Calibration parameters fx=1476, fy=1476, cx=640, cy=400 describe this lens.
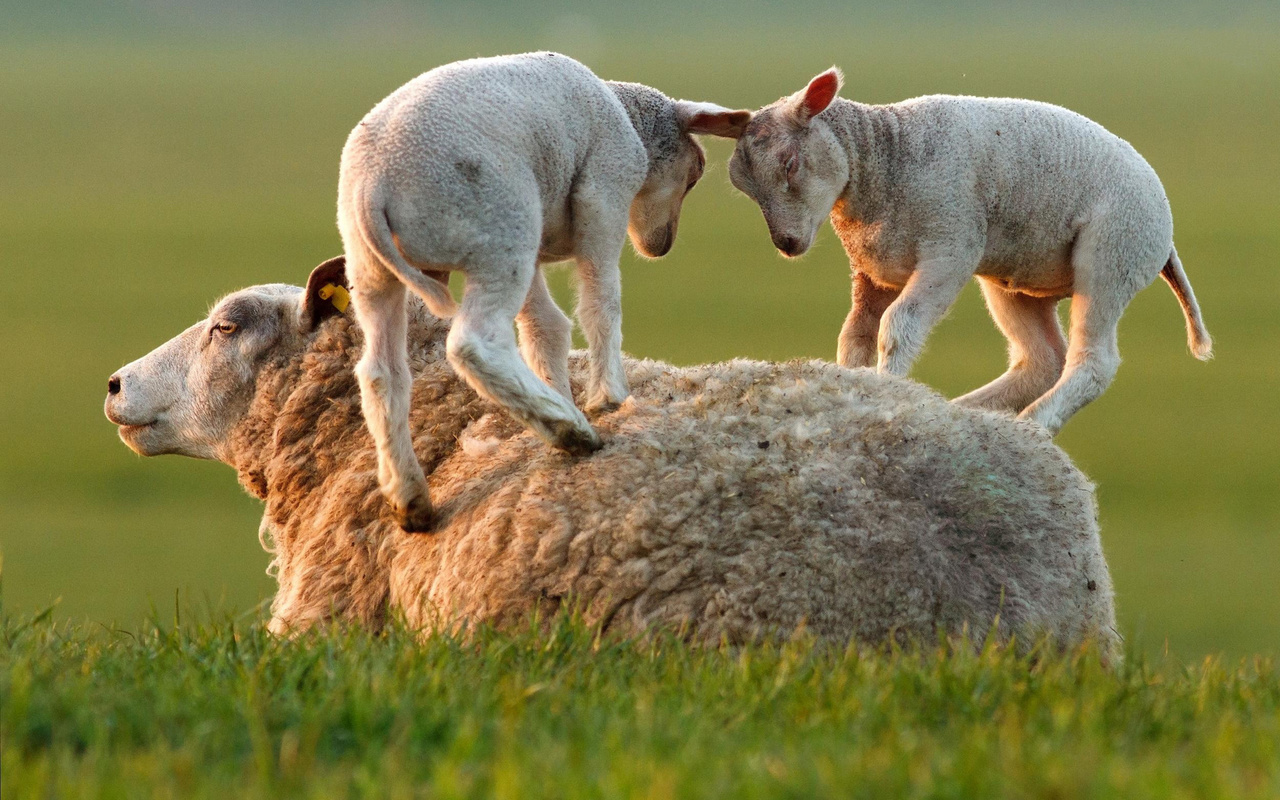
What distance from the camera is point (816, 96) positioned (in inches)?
214

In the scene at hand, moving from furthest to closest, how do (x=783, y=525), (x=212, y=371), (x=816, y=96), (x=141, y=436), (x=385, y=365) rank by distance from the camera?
(x=141, y=436)
(x=212, y=371)
(x=816, y=96)
(x=385, y=365)
(x=783, y=525)

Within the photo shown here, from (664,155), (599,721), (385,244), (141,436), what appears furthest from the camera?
(141,436)

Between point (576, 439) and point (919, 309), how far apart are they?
5.53ft

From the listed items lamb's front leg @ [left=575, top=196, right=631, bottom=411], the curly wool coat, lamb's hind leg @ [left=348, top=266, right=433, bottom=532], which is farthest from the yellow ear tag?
lamb's front leg @ [left=575, top=196, right=631, bottom=411]

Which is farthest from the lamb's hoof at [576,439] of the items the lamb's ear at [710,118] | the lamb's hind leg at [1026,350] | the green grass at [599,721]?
the lamb's hind leg at [1026,350]

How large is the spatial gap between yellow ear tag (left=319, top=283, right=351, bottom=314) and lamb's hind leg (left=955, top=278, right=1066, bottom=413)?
2556mm

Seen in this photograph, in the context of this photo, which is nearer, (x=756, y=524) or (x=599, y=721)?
(x=599, y=721)

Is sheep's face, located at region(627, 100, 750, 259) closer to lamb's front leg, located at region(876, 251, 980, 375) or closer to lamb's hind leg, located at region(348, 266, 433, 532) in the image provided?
lamb's front leg, located at region(876, 251, 980, 375)

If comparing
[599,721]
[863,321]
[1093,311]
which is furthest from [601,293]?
[1093,311]

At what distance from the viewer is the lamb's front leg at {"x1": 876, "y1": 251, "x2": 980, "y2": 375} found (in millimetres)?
5555

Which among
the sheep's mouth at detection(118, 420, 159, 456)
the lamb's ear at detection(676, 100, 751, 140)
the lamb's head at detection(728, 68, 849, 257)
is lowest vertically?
the sheep's mouth at detection(118, 420, 159, 456)

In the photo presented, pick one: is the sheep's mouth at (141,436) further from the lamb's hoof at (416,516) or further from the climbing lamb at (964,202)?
the climbing lamb at (964,202)

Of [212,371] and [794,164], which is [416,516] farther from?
[794,164]

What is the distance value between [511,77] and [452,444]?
1.38 m
